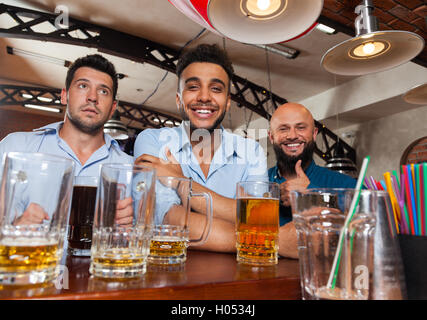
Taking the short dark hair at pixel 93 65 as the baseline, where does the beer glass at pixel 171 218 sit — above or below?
below

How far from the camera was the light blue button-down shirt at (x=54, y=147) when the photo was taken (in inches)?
77.7

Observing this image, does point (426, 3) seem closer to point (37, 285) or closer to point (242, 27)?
point (242, 27)

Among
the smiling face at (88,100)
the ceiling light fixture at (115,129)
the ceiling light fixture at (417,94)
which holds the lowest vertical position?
the smiling face at (88,100)

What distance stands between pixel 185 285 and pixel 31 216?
0.29 metres

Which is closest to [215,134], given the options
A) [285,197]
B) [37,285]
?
[285,197]

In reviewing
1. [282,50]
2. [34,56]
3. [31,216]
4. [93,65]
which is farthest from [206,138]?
[34,56]

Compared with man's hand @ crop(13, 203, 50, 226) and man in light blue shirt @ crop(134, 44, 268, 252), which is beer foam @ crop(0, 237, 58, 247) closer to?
man's hand @ crop(13, 203, 50, 226)

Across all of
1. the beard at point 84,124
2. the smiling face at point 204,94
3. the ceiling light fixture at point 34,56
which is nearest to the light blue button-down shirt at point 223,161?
the smiling face at point 204,94

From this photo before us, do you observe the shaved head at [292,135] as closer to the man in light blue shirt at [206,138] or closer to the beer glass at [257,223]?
the man in light blue shirt at [206,138]

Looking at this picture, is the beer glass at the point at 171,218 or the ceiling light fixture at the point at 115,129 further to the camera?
the ceiling light fixture at the point at 115,129

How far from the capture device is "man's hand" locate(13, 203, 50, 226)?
0.53 meters

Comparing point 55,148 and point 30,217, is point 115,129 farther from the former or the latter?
point 30,217

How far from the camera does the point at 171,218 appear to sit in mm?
794

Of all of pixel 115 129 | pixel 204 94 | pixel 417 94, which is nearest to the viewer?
pixel 204 94
